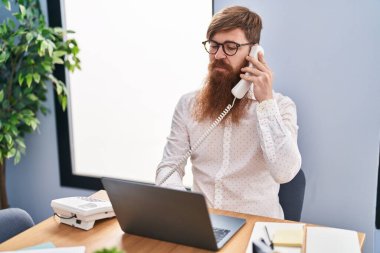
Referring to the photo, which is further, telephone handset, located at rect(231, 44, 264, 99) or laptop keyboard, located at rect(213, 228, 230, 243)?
telephone handset, located at rect(231, 44, 264, 99)

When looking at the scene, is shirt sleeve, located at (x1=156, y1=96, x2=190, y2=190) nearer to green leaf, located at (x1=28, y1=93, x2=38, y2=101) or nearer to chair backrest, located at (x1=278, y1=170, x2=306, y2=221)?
chair backrest, located at (x1=278, y1=170, x2=306, y2=221)

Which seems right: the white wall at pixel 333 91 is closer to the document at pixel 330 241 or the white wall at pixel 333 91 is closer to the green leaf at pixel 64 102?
the document at pixel 330 241

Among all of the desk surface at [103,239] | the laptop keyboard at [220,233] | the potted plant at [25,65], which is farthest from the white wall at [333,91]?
the potted plant at [25,65]

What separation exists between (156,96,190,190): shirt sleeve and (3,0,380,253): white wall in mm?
514

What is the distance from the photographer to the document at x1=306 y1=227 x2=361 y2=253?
1.05m

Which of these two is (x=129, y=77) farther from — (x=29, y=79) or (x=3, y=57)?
(x=3, y=57)

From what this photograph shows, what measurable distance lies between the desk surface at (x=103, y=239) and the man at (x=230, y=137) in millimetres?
342

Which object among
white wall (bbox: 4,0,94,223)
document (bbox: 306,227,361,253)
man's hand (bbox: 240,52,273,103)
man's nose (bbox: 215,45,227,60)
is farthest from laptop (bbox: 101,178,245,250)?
white wall (bbox: 4,0,94,223)

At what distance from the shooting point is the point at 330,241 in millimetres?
1096

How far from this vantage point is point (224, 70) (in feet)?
5.29

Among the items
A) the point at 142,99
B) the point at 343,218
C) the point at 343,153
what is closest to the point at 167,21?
the point at 142,99

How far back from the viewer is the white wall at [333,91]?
175 cm

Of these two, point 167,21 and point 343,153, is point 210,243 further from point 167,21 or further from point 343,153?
point 167,21

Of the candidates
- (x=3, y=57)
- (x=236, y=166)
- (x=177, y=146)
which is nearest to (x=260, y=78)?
(x=236, y=166)
